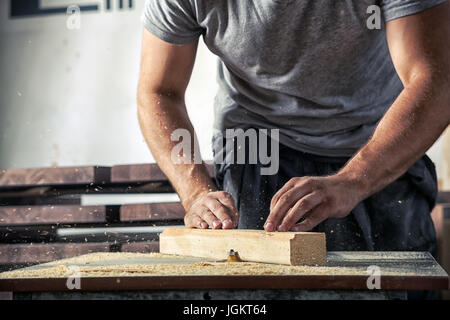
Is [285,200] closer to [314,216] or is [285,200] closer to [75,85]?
[314,216]

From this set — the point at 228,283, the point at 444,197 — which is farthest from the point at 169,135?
the point at 444,197

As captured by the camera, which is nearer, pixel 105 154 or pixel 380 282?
pixel 380 282

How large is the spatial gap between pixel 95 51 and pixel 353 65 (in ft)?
7.50

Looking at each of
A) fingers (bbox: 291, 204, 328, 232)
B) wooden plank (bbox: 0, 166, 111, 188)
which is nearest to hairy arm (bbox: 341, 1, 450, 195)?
fingers (bbox: 291, 204, 328, 232)

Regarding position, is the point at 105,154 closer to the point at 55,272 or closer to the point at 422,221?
the point at 422,221

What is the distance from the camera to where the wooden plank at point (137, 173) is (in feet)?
6.90

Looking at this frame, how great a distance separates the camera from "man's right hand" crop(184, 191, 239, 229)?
1.24 metres

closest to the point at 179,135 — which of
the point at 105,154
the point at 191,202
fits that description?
the point at 191,202

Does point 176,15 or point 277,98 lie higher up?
point 176,15

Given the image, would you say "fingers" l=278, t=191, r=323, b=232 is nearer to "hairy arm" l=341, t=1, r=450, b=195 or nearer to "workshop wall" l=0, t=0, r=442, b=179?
"hairy arm" l=341, t=1, r=450, b=195

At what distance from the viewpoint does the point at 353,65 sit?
1506 mm

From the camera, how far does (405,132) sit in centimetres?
133

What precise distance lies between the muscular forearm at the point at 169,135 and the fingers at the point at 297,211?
36 centimetres

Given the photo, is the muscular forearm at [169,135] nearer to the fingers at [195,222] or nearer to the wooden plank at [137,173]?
the fingers at [195,222]
